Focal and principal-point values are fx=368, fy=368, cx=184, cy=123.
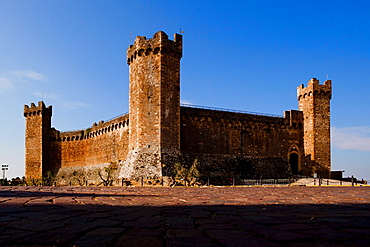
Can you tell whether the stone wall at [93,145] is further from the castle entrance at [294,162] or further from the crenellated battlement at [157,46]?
the castle entrance at [294,162]

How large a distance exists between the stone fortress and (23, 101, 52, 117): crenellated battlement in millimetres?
105

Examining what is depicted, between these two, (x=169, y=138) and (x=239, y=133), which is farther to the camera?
(x=239, y=133)

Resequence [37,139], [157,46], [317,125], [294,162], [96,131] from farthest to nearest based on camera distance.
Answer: [37,139] < [96,131] < [294,162] < [317,125] < [157,46]

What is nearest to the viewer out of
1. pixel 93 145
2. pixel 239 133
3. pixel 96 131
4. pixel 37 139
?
pixel 239 133

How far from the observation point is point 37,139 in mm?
38094

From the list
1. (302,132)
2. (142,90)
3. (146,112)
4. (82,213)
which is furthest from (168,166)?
(82,213)

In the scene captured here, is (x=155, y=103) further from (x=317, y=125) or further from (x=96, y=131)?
(x=317, y=125)

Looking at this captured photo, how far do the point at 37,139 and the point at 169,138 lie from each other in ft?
63.9

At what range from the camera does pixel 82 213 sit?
4.83 metres

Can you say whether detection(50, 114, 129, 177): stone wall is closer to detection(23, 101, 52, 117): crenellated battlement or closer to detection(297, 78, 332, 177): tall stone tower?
detection(23, 101, 52, 117): crenellated battlement

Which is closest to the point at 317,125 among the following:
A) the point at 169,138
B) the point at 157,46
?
the point at 169,138

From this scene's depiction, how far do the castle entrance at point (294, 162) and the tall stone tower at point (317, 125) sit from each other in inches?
39.4

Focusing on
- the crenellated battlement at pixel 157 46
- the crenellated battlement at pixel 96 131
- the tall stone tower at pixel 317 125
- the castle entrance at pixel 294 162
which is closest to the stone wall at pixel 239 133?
the castle entrance at pixel 294 162

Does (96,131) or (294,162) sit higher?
(96,131)
